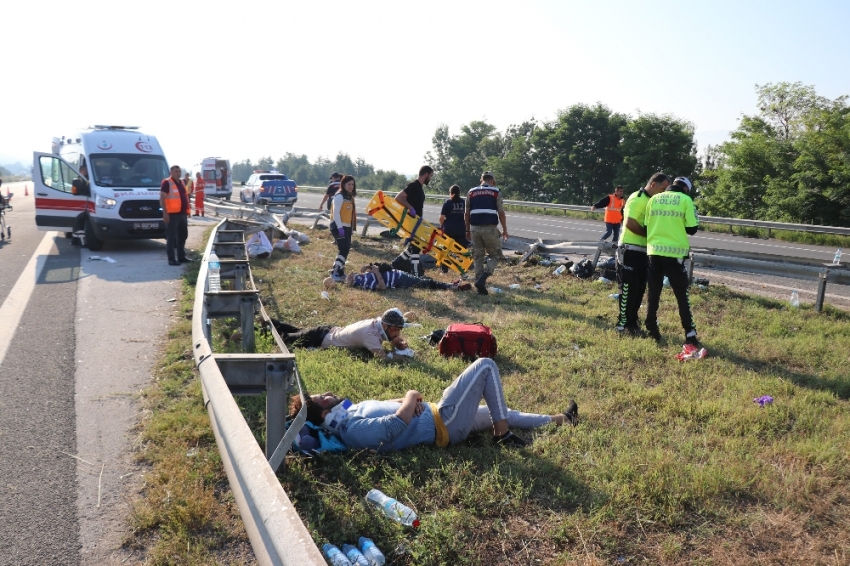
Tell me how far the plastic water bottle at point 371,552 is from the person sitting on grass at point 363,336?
329 cm

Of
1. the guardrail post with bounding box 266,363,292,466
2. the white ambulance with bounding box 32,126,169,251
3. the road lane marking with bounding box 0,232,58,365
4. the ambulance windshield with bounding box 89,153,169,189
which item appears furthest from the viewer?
the ambulance windshield with bounding box 89,153,169,189

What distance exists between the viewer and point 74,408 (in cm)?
527

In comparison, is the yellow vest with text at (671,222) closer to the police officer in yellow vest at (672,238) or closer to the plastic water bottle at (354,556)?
the police officer in yellow vest at (672,238)

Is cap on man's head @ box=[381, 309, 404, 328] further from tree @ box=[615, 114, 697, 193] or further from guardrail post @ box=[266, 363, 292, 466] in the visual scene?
tree @ box=[615, 114, 697, 193]

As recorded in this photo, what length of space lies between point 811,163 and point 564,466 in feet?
85.8

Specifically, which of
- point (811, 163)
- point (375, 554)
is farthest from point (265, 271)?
point (811, 163)

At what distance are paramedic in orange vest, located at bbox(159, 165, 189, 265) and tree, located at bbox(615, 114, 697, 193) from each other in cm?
2896

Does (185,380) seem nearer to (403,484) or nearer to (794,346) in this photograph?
(403,484)

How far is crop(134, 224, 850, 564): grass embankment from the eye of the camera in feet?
11.3

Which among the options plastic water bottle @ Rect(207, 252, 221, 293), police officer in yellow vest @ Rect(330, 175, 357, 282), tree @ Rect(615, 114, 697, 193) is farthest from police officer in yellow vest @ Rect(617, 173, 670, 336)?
tree @ Rect(615, 114, 697, 193)

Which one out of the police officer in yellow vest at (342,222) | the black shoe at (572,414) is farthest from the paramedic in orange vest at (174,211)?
the black shoe at (572,414)

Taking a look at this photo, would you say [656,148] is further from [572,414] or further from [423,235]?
[572,414]

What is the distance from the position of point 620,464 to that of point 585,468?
22 centimetres

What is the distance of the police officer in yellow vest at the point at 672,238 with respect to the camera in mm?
7438
